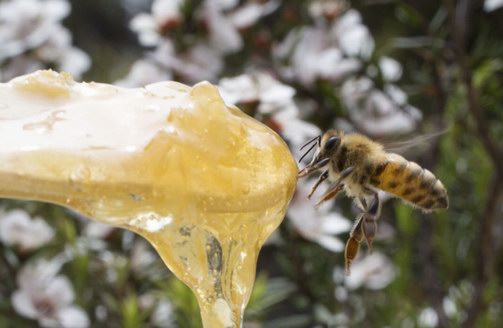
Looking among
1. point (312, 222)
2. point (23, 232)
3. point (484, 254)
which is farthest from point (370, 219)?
point (23, 232)

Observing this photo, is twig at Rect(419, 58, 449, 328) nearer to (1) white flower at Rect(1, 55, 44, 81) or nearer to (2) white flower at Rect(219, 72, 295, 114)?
(2) white flower at Rect(219, 72, 295, 114)

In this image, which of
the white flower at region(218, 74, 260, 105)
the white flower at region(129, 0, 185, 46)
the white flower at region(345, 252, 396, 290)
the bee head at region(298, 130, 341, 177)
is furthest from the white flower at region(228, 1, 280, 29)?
the bee head at region(298, 130, 341, 177)

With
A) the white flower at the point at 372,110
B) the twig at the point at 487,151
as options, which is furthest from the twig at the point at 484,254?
the white flower at the point at 372,110

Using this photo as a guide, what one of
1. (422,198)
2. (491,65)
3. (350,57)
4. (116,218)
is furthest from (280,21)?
(116,218)

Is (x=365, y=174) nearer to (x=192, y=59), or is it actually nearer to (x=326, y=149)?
(x=326, y=149)

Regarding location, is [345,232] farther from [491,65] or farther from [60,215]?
[60,215]

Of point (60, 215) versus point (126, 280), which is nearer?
point (126, 280)
